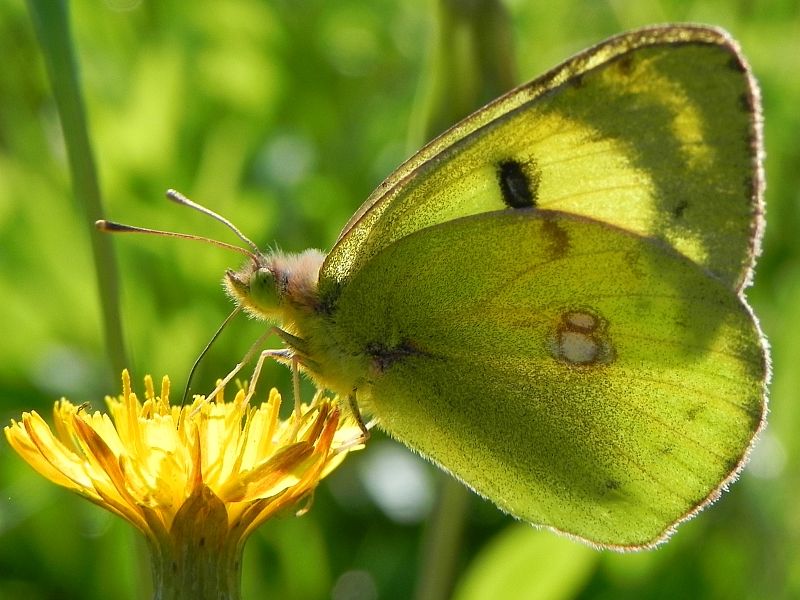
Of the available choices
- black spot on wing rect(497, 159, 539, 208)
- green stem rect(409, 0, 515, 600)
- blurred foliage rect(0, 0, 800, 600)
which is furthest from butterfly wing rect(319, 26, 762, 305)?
blurred foliage rect(0, 0, 800, 600)

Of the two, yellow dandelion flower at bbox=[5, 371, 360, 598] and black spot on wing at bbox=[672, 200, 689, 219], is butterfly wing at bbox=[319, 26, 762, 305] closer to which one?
black spot on wing at bbox=[672, 200, 689, 219]

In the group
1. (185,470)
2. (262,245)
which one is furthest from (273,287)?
(262,245)

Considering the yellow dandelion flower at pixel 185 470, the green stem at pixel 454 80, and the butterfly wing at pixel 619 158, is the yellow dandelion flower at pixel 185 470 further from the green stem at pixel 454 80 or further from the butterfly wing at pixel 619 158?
the green stem at pixel 454 80

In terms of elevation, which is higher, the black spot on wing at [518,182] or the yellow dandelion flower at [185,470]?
the black spot on wing at [518,182]

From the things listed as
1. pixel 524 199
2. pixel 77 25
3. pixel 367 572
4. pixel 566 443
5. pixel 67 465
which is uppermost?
pixel 77 25

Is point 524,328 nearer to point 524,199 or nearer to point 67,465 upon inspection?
point 524,199

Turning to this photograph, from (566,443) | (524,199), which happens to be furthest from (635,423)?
(524,199)

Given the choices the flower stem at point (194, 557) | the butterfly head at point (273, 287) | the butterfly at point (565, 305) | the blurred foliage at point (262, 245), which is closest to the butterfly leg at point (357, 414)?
the butterfly at point (565, 305)
